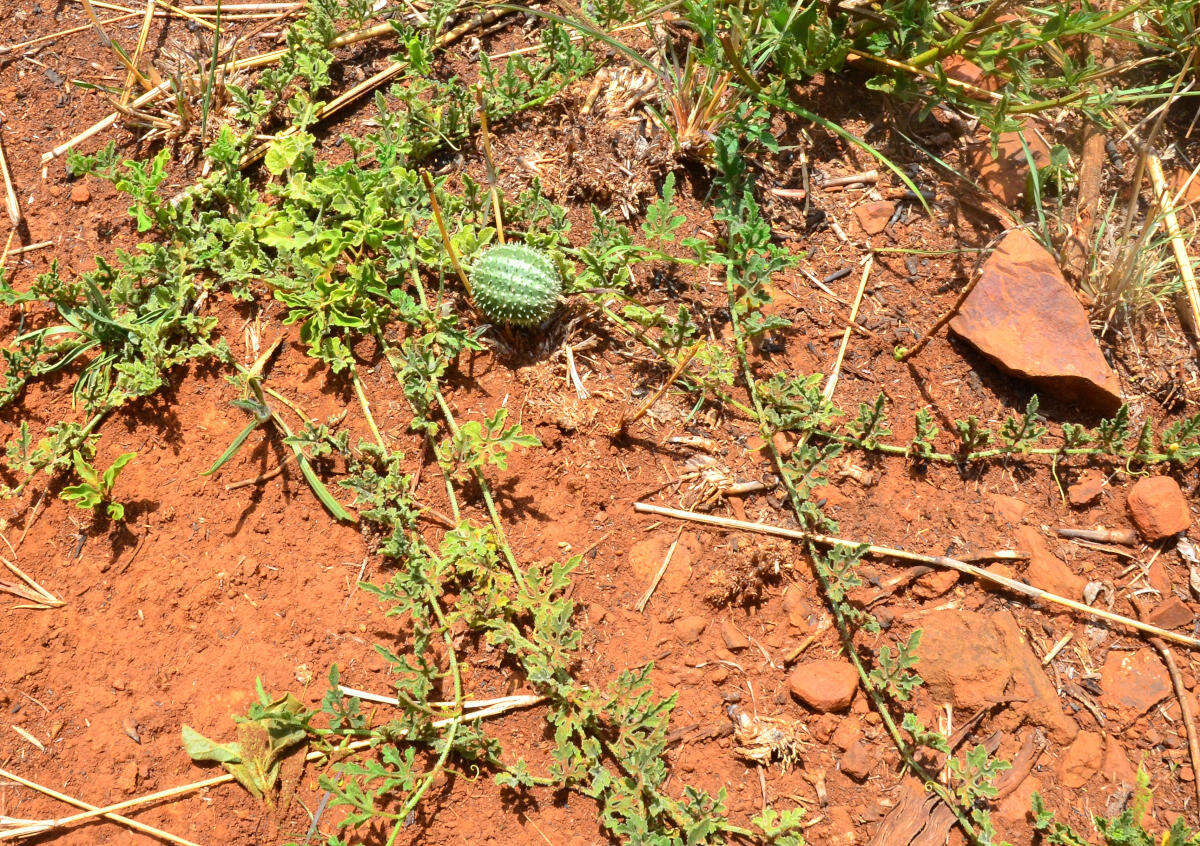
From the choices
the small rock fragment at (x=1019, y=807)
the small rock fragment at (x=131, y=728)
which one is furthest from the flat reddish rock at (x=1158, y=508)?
the small rock fragment at (x=131, y=728)

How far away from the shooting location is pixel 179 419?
10.2ft

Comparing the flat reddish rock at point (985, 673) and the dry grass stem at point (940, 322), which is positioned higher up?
the dry grass stem at point (940, 322)

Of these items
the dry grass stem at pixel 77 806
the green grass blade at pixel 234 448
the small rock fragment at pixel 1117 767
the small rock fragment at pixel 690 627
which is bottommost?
the small rock fragment at pixel 1117 767

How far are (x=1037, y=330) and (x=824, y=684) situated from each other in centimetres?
149

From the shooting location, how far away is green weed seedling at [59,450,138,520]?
113 inches

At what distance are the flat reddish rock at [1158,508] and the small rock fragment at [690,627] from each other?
1.58m

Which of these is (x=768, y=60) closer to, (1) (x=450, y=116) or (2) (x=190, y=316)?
(1) (x=450, y=116)

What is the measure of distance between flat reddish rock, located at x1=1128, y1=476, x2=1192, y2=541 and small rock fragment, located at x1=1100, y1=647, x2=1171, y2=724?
1.36 feet

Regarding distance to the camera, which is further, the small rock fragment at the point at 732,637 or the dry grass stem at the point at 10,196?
the dry grass stem at the point at 10,196

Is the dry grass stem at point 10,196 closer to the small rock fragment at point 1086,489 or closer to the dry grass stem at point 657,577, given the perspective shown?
the dry grass stem at point 657,577

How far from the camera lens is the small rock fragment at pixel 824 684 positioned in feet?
9.07

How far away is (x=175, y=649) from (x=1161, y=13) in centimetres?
431

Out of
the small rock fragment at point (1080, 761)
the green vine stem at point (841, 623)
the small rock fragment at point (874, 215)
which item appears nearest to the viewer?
the green vine stem at point (841, 623)

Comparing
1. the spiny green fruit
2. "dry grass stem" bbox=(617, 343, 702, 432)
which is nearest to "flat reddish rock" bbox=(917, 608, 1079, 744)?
"dry grass stem" bbox=(617, 343, 702, 432)
